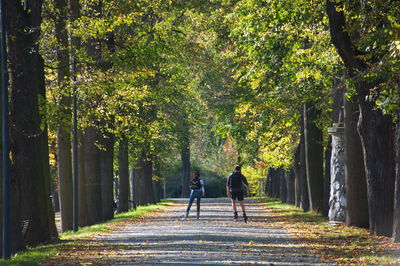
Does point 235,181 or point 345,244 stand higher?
point 235,181

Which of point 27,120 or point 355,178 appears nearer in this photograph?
point 27,120

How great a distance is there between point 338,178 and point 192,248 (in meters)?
8.99

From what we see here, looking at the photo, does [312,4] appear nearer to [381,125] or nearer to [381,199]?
[381,125]

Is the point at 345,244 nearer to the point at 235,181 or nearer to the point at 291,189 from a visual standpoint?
the point at 235,181

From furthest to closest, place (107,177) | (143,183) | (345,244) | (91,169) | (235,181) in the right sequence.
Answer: (143,183) < (107,177) < (91,169) < (235,181) < (345,244)

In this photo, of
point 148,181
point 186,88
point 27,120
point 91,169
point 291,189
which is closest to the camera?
point 27,120

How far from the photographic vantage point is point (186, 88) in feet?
137

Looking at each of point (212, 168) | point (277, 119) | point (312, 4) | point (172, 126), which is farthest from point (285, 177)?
point (312, 4)

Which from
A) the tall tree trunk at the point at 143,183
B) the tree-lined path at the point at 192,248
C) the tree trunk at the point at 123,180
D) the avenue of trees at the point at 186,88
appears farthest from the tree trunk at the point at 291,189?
the tree-lined path at the point at 192,248

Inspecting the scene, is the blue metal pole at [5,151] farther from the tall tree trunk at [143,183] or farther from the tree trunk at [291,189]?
the tree trunk at [291,189]

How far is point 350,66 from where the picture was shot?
61.6ft

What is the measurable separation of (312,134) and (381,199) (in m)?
14.1

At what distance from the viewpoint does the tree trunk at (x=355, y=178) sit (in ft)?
75.8

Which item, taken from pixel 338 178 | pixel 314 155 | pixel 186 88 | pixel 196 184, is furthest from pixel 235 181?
pixel 186 88
